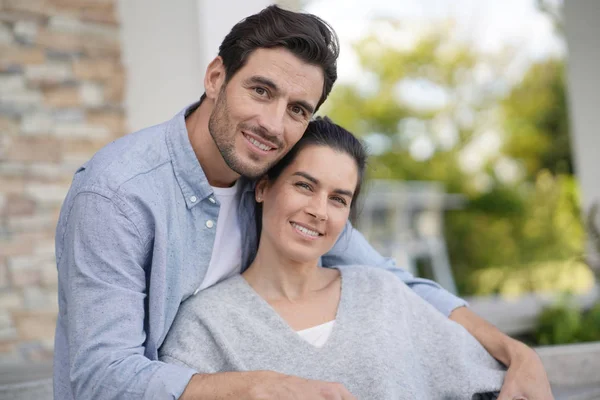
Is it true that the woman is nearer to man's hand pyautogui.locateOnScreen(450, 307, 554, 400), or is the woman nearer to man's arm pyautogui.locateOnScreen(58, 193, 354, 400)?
man's hand pyautogui.locateOnScreen(450, 307, 554, 400)

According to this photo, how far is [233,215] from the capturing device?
2014 millimetres

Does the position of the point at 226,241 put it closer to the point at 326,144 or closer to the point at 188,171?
the point at 188,171

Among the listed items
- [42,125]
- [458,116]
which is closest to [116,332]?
[42,125]

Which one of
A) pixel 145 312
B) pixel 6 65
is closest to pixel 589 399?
pixel 145 312

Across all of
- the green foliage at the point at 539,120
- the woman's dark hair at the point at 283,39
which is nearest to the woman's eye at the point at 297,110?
the woman's dark hair at the point at 283,39

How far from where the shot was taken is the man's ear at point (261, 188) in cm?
198

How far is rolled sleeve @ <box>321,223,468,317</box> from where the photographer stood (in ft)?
7.21

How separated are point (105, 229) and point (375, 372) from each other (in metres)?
0.77

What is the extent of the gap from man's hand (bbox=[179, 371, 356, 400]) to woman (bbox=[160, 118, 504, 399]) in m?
0.20

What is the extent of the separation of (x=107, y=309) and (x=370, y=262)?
96cm

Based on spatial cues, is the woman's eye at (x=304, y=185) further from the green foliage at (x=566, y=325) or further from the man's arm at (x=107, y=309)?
the green foliage at (x=566, y=325)

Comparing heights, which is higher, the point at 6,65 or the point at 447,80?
the point at 6,65

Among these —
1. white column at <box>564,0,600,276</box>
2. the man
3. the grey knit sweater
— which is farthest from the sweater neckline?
white column at <box>564,0,600,276</box>

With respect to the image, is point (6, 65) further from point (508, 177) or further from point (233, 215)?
point (508, 177)
